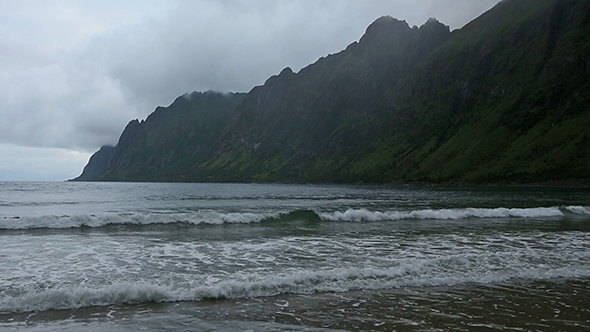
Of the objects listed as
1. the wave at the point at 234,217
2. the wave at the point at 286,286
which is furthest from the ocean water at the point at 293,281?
the wave at the point at 234,217

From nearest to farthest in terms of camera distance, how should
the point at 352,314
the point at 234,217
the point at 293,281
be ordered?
the point at 352,314, the point at 293,281, the point at 234,217

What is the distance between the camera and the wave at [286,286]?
11273mm

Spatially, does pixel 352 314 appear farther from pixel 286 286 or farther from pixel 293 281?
pixel 293 281

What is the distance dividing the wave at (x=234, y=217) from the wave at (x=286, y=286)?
783 inches

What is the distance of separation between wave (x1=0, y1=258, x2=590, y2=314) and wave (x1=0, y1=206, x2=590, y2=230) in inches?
783

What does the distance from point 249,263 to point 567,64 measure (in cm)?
23876

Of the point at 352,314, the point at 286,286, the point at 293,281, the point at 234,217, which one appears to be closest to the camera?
the point at 352,314

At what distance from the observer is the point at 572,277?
14.7 meters

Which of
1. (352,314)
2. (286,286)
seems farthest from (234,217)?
(352,314)

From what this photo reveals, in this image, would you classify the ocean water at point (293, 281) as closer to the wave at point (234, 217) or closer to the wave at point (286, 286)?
the wave at point (286, 286)

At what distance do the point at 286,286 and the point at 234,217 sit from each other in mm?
22029

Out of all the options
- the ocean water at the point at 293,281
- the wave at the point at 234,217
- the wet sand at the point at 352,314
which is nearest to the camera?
the wet sand at the point at 352,314

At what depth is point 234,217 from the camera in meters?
34.4

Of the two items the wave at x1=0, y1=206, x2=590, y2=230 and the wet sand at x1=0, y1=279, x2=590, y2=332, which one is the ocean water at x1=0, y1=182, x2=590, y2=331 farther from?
the wave at x1=0, y1=206, x2=590, y2=230
